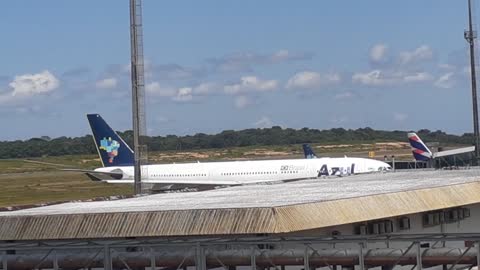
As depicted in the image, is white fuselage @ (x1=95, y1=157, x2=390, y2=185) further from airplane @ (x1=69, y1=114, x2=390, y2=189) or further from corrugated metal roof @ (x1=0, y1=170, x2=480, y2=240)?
corrugated metal roof @ (x1=0, y1=170, x2=480, y2=240)

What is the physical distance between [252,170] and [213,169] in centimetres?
446

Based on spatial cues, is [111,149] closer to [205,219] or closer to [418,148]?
[418,148]

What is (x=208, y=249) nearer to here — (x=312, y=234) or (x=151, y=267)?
(x=151, y=267)

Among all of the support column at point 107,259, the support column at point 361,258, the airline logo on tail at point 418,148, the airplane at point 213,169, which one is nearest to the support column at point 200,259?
the support column at point 107,259

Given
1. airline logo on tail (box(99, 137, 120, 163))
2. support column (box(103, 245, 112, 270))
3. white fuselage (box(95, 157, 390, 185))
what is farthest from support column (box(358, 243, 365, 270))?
airline logo on tail (box(99, 137, 120, 163))

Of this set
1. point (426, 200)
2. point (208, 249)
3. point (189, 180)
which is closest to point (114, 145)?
point (189, 180)

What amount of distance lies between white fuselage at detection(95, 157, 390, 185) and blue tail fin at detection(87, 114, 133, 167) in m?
1.37

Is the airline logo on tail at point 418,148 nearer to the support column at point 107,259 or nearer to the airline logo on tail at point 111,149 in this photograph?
the airline logo on tail at point 111,149

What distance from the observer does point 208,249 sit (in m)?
22.8

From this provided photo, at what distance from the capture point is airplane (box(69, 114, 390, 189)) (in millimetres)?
89000

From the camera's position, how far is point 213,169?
95938mm

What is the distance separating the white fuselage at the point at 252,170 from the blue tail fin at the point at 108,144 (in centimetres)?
137

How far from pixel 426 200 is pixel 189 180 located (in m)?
65.1

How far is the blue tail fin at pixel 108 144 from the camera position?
100375 mm
